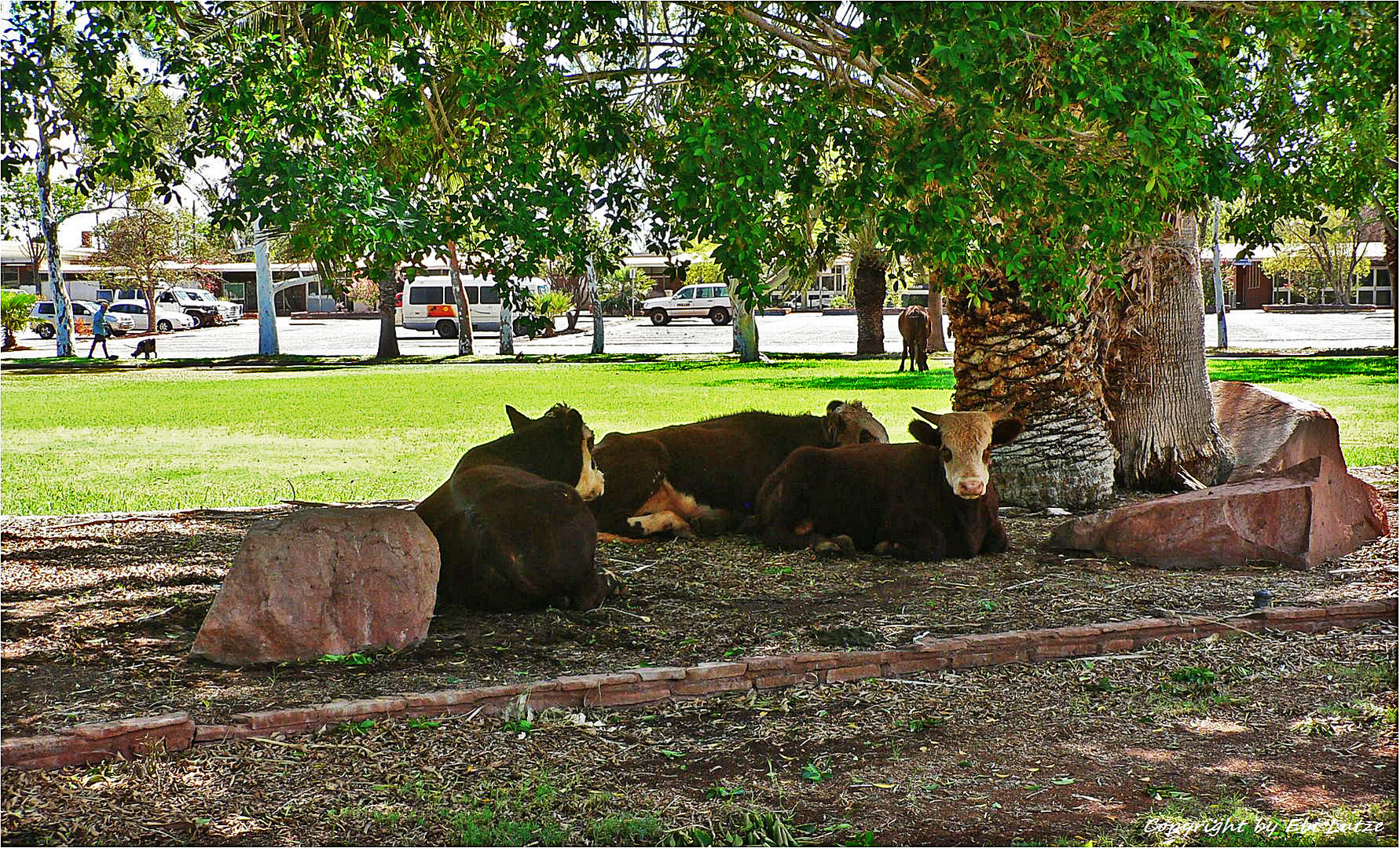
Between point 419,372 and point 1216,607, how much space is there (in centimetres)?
2395

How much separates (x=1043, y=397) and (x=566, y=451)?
13.4ft

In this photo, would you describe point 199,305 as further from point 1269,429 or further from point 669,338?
point 1269,429

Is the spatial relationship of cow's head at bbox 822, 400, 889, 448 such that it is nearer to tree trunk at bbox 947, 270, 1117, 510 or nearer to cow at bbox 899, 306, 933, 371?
tree trunk at bbox 947, 270, 1117, 510

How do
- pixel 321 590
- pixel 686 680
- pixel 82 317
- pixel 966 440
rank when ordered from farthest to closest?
pixel 82 317 → pixel 966 440 → pixel 321 590 → pixel 686 680

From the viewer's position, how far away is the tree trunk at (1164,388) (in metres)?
10.5

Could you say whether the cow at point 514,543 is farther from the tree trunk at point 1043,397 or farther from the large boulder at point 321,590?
the tree trunk at point 1043,397

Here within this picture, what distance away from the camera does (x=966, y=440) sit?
24.3 feet

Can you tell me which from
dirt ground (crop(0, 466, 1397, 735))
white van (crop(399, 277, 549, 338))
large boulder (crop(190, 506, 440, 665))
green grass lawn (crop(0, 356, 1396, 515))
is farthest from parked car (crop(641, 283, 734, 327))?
large boulder (crop(190, 506, 440, 665))

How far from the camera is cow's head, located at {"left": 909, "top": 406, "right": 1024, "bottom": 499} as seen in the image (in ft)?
24.0

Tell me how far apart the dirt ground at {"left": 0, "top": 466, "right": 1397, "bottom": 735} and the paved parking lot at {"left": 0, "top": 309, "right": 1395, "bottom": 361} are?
2802 centimetres

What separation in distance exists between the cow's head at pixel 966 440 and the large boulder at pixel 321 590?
3.11 m

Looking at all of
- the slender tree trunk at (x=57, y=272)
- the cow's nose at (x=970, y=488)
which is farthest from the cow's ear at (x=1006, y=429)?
the slender tree trunk at (x=57, y=272)

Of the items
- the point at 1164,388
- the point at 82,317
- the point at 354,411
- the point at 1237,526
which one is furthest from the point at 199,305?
the point at 1237,526

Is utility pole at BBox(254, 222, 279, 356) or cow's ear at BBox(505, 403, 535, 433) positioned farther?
utility pole at BBox(254, 222, 279, 356)
